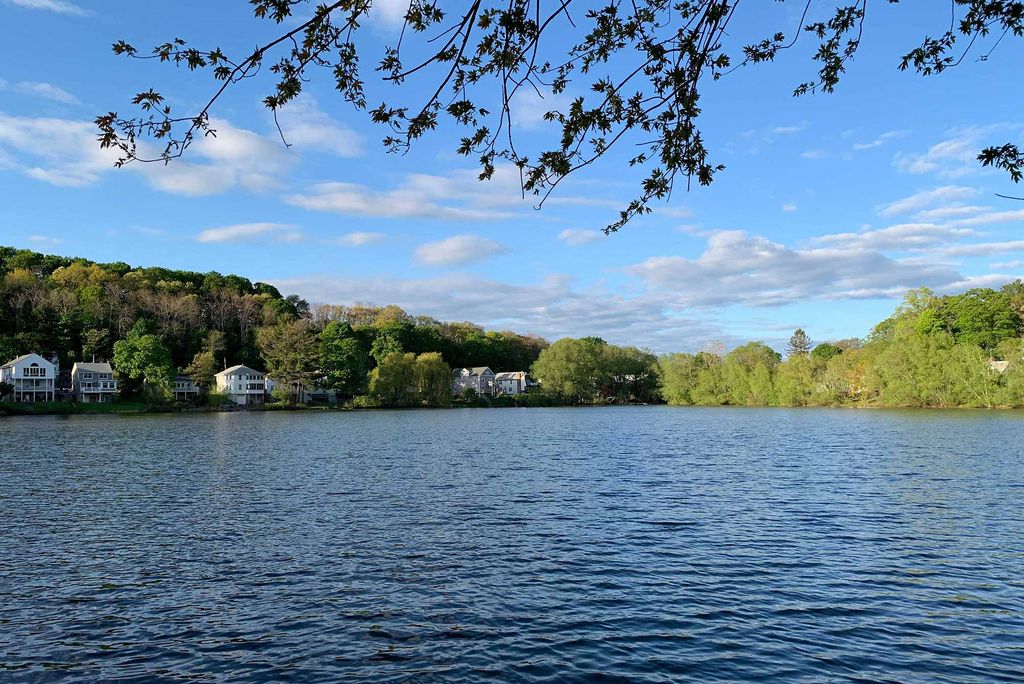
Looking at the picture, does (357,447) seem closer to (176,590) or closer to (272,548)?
(272,548)

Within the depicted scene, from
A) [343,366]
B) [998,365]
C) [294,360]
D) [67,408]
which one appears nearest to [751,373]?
[998,365]

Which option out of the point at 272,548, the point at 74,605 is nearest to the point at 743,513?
the point at 272,548

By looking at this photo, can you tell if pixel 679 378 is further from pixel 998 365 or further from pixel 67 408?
pixel 67 408

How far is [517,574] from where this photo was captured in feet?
53.3

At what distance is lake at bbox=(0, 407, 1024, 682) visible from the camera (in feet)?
37.4

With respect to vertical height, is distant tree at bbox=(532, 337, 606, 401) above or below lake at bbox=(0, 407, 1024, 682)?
above

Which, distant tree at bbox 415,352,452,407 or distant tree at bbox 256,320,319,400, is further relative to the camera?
distant tree at bbox 415,352,452,407

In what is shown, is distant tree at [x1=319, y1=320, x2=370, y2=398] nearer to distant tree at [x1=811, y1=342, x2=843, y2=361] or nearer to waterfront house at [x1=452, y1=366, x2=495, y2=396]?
waterfront house at [x1=452, y1=366, x2=495, y2=396]

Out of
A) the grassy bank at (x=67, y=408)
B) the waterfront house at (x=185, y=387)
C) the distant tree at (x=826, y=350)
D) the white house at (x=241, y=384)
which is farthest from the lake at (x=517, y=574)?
the distant tree at (x=826, y=350)

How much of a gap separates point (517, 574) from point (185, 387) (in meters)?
129

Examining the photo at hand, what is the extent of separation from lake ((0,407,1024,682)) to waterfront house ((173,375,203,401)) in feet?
323

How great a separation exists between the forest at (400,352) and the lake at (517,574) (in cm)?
8242

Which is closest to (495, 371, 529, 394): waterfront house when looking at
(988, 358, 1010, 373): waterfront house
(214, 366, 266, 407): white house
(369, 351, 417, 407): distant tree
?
(369, 351, 417, 407): distant tree

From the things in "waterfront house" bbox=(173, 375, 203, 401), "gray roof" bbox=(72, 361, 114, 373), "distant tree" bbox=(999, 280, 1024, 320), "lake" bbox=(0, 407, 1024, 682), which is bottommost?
"lake" bbox=(0, 407, 1024, 682)
